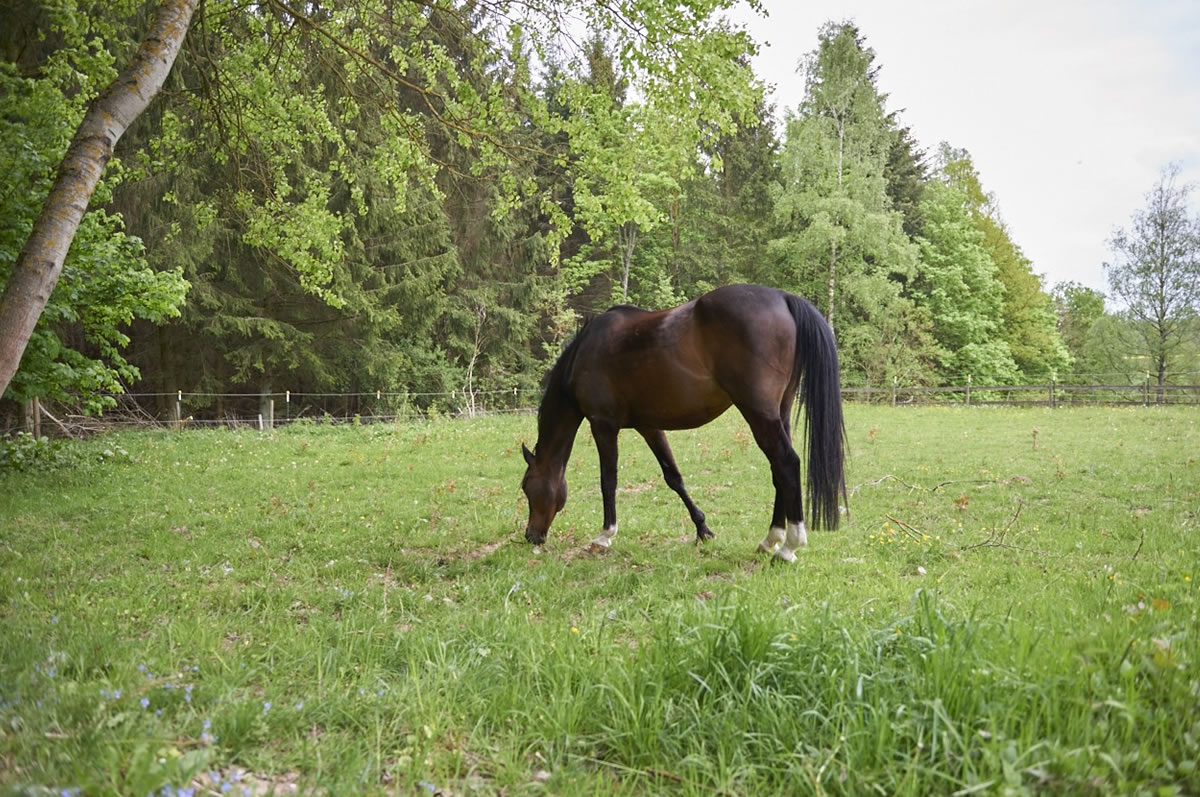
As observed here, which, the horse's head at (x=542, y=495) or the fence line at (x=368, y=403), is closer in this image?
the horse's head at (x=542, y=495)

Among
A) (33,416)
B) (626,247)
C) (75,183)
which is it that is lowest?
(33,416)

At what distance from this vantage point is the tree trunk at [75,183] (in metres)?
3.37

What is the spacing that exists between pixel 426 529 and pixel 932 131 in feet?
140

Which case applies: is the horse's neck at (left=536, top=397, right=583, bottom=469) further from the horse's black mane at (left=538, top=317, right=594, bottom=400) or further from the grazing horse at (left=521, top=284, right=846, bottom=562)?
the horse's black mane at (left=538, top=317, right=594, bottom=400)

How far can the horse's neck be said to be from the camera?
5.92 metres

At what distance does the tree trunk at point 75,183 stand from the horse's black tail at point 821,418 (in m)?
4.95

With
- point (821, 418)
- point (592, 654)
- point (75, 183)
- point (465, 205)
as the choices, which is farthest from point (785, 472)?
point (465, 205)

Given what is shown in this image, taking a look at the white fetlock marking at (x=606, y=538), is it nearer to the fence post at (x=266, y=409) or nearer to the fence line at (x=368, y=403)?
the fence line at (x=368, y=403)

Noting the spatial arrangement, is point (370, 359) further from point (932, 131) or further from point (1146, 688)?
point (932, 131)

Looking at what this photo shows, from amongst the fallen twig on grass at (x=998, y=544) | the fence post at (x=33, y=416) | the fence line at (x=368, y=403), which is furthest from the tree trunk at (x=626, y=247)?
the fallen twig on grass at (x=998, y=544)

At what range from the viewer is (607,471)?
5.82m

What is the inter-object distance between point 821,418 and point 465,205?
22391 mm

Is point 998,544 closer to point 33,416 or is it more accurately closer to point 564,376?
point 564,376

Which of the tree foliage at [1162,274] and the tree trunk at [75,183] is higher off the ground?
the tree foliage at [1162,274]
